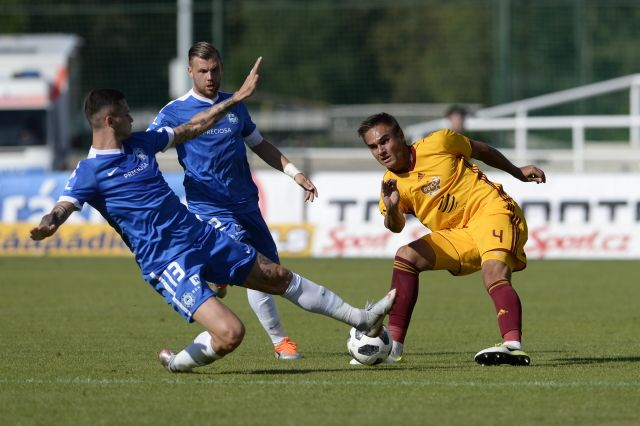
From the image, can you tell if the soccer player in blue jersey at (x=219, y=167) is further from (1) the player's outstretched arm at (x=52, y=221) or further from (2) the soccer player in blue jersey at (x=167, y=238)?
(1) the player's outstretched arm at (x=52, y=221)

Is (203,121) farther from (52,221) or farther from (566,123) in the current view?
(566,123)

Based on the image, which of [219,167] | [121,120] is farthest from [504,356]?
[121,120]

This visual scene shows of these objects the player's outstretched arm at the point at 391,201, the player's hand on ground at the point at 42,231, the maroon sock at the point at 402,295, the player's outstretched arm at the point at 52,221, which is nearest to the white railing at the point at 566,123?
the maroon sock at the point at 402,295

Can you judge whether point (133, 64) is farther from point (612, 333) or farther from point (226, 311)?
point (226, 311)

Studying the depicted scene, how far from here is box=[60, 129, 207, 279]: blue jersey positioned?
795 centimetres

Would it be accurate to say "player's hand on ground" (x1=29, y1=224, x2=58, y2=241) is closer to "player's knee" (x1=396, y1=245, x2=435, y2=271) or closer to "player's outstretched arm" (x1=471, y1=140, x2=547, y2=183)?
"player's knee" (x1=396, y1=245, x2=435, y2=271)

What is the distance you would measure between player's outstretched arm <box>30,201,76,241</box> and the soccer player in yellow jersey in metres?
2.12

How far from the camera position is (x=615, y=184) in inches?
792

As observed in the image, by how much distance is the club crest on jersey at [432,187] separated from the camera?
8.93m

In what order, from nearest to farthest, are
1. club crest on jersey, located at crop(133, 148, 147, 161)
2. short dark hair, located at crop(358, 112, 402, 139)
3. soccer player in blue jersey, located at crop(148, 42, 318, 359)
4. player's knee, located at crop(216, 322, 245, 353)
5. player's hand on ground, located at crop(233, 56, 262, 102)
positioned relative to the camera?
player's knee, located at crop(216, 322, 245, 353)
club crest on jersey, located at crop(133, 148, 147, 161)
player's hand on ground, located at crop(233, 56, 262, 102)
short dark hair, located at crop(358, 112, 402, 139)
soccer player in blue jersey, located at crop(148, 42, 318, 359)

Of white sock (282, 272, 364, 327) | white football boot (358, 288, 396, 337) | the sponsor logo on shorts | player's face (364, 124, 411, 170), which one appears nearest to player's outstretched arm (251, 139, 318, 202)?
player's face (364, 124, 411, 170)

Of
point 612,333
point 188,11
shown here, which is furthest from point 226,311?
point 188,11

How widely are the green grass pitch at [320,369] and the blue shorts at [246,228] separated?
828mm

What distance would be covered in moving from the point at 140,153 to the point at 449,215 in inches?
91.0
